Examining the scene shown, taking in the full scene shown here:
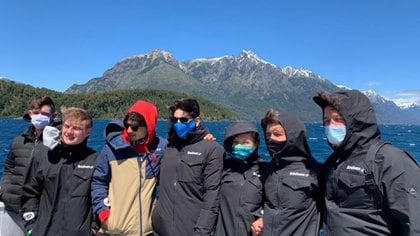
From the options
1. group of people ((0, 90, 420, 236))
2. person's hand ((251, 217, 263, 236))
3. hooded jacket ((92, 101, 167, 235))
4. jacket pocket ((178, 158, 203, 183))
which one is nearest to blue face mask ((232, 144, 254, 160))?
group of people ((0, 90, 420, 236))

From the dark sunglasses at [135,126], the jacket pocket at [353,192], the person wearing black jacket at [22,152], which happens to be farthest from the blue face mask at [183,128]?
the person wearing black jacket at [22,152]

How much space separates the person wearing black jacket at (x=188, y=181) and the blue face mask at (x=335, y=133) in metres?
1.48

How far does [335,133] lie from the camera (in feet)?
11.6

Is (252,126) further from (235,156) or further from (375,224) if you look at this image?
(375,224)

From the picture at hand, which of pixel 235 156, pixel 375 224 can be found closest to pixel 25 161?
pixel 235 156

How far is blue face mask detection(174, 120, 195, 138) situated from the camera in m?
4.59

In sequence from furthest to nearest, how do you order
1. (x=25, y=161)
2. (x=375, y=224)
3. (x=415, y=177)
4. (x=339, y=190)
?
(x=25, y=161)
(x=339, y=190)
(x=375, y=224)
(x=415, y=177)

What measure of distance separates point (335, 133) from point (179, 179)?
6.56ft

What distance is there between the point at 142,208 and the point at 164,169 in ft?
1.84

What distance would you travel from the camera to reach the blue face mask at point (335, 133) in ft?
11.5

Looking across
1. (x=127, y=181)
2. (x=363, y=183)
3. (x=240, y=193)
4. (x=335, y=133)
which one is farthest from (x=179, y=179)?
(x=363, y=183)

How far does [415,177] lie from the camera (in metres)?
2.96

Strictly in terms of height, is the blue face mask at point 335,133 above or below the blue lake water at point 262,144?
above

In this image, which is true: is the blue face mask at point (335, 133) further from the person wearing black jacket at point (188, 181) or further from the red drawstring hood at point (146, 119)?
the red drawstring hood at point (146, 119)
